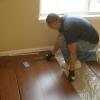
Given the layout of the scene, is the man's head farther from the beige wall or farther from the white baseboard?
the white baseboard

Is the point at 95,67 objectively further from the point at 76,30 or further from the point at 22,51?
the point at 22,51

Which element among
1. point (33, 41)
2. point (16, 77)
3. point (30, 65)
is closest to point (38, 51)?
point (33, 41)

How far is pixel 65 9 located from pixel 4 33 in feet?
3.11

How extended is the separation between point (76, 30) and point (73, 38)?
0.11m

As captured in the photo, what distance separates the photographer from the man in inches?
90.6

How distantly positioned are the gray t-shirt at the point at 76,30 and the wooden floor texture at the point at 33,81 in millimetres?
481

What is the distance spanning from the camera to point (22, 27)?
8.93 ft

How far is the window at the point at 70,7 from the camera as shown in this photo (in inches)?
111

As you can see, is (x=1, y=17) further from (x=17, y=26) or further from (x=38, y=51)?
(x=38, y=51)

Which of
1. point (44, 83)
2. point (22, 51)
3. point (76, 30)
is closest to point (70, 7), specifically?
point (76, 30)

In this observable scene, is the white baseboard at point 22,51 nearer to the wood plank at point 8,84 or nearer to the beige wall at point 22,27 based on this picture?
the beige wall at point 22,27

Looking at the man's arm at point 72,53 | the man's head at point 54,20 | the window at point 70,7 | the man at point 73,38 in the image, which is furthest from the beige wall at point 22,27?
the man's arm at point 72,53

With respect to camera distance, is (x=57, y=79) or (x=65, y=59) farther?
(x=65, y=59)

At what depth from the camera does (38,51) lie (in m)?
2.96
